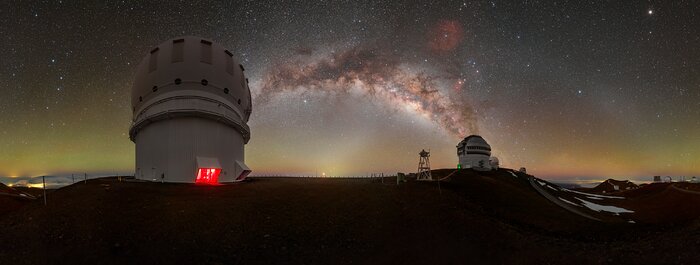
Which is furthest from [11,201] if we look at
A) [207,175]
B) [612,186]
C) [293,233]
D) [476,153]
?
[612,186]

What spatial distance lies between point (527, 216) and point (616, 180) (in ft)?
202

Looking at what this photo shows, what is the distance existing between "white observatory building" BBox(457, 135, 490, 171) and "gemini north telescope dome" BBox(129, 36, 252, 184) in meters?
37.2

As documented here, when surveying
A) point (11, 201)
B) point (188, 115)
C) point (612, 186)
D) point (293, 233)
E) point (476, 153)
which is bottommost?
point (612, 186)

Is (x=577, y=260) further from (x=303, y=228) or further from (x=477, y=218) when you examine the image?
(x=303, y=228)

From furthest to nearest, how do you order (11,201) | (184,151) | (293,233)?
(184,151) → (11,201) → (293,233)

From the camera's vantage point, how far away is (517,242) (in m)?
13.9

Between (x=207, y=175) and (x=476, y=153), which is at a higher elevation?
(x=476, y=153)

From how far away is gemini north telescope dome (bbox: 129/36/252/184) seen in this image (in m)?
26.2

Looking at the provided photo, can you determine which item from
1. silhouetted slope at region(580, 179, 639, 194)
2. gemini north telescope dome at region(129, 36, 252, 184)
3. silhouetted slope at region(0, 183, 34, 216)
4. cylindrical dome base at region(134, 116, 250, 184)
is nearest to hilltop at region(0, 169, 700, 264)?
silhouetted slope at region(0, 183, 34, 216)

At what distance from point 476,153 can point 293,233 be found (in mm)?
44737

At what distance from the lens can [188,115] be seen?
1043 inches

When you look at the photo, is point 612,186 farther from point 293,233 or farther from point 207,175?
point 207,175

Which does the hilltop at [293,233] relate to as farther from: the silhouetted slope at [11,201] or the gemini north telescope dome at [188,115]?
the gemini north telescope dome at [188,115]

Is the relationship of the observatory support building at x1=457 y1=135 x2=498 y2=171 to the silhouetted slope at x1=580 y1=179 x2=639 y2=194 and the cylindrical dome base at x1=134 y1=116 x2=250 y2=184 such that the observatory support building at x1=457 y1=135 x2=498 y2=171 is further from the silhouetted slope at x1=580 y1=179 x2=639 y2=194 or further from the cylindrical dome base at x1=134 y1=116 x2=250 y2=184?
the cylindrical dome base at x1=134 y1=116 x2=250 y2=184
